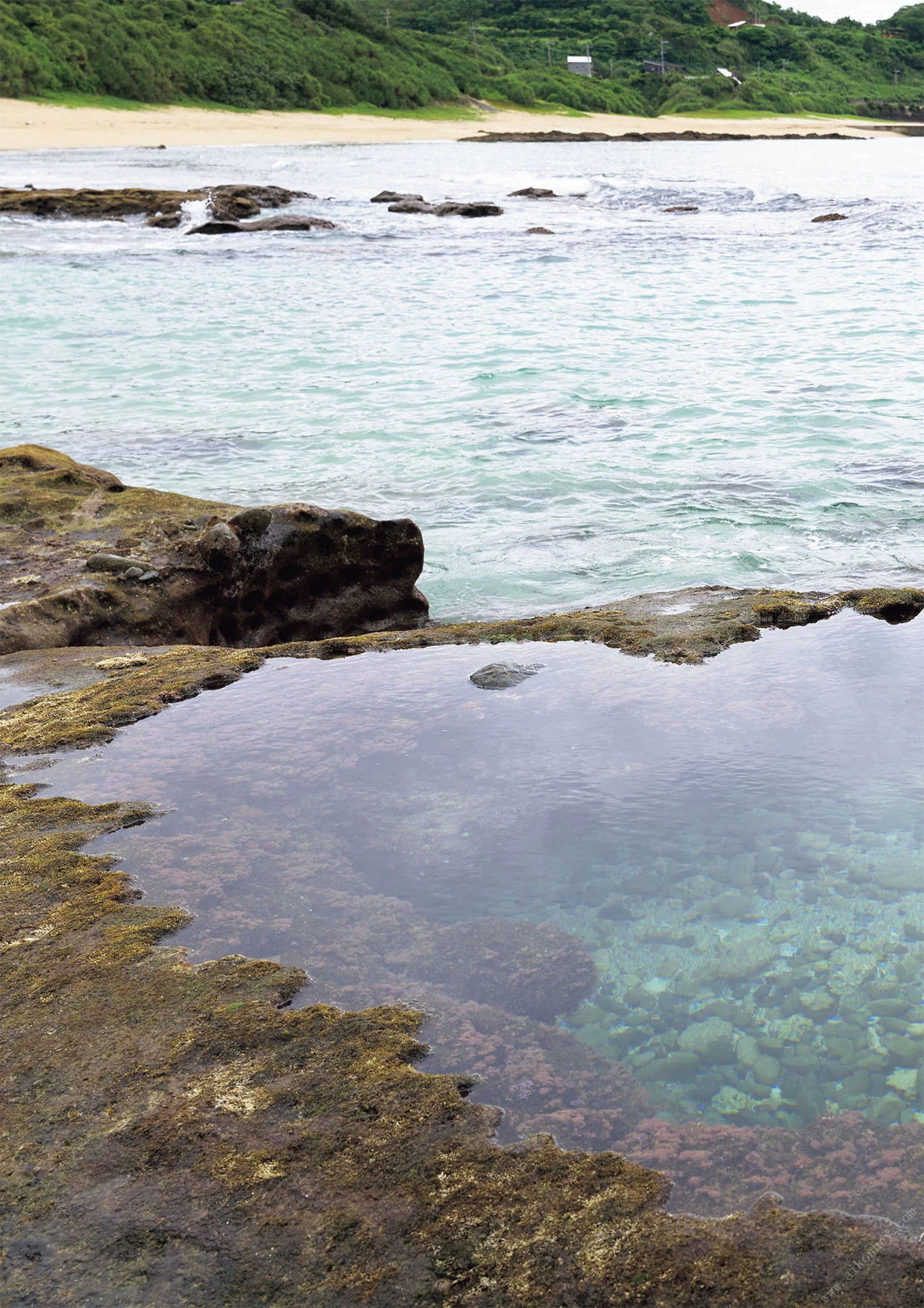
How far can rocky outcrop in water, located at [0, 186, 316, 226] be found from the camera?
102 feet

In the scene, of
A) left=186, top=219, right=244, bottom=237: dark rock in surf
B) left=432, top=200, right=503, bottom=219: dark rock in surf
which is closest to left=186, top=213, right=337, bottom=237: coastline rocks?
left=186, top=219, right=244, bottom=237: dark rock in surf

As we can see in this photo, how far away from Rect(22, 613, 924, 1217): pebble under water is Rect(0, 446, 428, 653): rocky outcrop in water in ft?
3.52

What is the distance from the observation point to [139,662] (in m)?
4.93

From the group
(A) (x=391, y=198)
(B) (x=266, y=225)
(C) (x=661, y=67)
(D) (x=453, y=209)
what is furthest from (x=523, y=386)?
(C) (x=661, y=67)

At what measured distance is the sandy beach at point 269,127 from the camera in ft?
177

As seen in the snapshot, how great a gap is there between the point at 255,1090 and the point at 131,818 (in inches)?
54.9

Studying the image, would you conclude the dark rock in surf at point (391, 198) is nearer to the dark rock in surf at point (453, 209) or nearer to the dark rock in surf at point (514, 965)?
the dark rock in surf at point (453, 209)

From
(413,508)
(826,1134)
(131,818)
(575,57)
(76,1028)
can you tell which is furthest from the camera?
(575,57)

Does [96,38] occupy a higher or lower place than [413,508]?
higher

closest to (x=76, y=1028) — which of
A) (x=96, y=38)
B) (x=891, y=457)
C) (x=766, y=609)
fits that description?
(x=766, y=609)

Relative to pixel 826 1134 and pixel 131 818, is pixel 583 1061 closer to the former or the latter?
pixel 826 1134

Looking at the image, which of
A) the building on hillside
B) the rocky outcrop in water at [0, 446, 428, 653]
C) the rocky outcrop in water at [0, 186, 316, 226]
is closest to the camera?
the rocky outcrop in water at [0, 446, 428, 653]

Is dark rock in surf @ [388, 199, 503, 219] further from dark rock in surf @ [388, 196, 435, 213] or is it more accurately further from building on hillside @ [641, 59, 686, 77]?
building on hillside @ [641, 59, 686, 77]

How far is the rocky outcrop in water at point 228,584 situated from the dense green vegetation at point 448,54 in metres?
62.1
